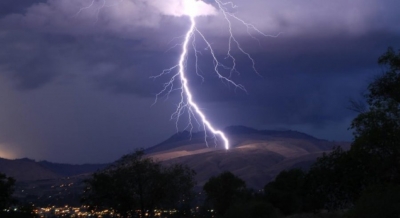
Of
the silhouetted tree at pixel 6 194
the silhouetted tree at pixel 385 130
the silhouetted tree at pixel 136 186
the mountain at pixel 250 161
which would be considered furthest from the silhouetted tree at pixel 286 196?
the mountain at pixel 250 161

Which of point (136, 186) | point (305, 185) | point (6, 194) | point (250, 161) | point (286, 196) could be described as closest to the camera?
point (305, 185)

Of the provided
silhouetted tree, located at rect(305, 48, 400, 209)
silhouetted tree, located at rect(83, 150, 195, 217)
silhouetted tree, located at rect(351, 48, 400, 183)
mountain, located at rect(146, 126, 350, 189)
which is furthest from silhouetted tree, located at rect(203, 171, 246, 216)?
mountain, located at rect(146, 126, 350, 189)

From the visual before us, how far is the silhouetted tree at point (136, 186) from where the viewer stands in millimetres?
40406

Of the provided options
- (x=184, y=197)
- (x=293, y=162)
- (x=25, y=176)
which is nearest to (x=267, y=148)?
(x=293, y=162)

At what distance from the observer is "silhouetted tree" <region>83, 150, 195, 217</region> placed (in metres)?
40.4

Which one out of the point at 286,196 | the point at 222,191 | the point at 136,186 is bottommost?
the point at 286,196

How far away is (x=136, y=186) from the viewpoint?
40844mm

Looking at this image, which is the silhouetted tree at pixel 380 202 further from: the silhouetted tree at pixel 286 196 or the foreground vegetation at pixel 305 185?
the silhouetted tree at pixel 286 196

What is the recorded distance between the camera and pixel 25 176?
5827 inches

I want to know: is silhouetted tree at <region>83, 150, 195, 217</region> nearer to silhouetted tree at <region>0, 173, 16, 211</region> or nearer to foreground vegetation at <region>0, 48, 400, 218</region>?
foreground vegetation at <region>0, 48, 400, 218</region>

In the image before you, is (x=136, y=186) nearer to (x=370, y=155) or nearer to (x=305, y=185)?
(x=305, y=185)

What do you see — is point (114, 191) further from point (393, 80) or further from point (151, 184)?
point (393, 80)

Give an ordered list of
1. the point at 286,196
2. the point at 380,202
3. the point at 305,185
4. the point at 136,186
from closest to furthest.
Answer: the point at 380,202
the point at 305,185
the point at 136,186
the point at 286,196

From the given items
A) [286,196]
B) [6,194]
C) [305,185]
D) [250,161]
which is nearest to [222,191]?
[286,196]
